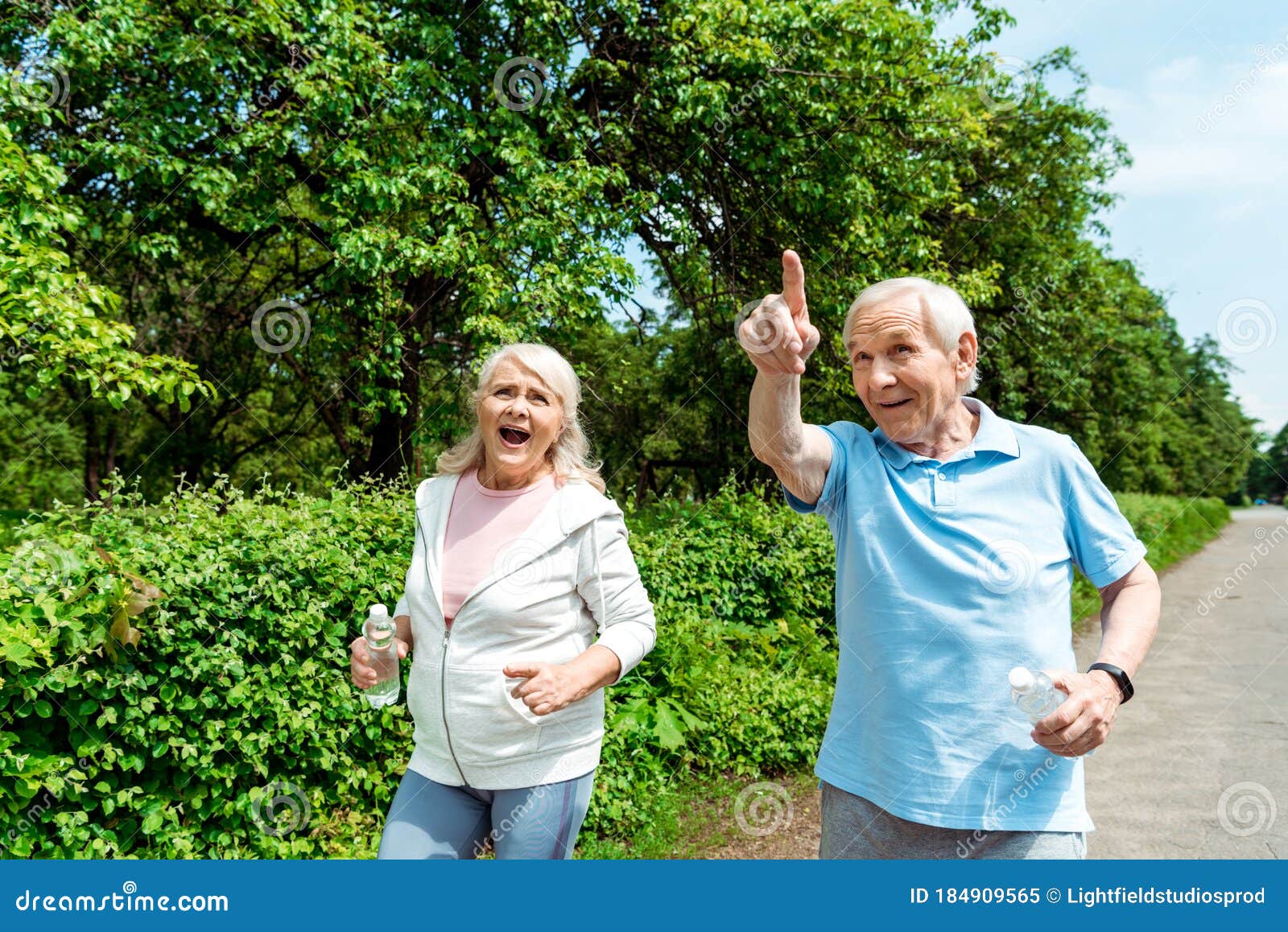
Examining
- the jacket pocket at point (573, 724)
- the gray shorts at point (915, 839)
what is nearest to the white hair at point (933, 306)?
the gray shorts at point (915, 839)

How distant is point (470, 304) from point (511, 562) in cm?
600

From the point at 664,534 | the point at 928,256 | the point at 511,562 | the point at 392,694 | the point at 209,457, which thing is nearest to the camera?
the point at 511,562

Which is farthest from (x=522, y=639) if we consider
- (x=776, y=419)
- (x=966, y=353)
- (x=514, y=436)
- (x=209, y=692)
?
(x=209, y=692)

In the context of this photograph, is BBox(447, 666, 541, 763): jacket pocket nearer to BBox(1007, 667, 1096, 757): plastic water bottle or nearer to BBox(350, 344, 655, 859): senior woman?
BBox(350, 344, 655, 859): senior woman

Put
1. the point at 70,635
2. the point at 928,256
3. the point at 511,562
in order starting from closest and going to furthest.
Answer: the point at 511,562 < the point at 70,635 < the point at 928,256

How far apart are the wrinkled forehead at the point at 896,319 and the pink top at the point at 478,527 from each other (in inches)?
35.4

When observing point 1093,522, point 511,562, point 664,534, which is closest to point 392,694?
point 511,562

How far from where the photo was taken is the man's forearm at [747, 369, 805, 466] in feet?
6.06

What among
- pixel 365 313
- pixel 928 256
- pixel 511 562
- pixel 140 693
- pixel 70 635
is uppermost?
pixel 928 256

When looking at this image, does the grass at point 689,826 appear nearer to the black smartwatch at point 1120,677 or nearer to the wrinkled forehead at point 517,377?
the wrinkled forehead at point 517,377

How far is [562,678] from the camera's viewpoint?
2.06 m

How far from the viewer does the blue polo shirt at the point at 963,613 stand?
1.80 meters

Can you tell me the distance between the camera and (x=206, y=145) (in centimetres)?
832

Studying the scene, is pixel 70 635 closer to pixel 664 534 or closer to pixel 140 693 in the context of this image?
pixel 140 693
